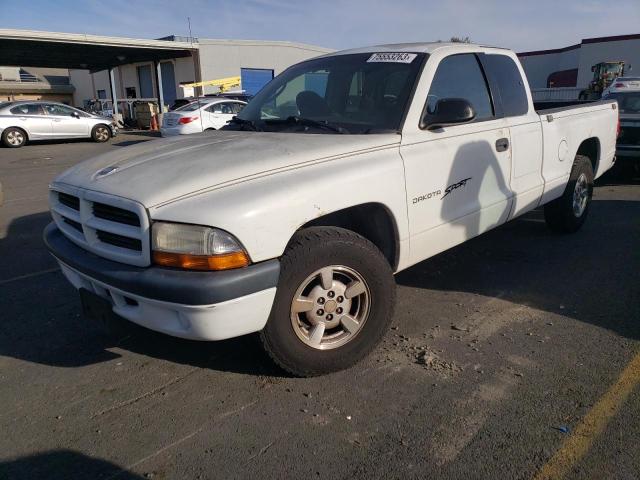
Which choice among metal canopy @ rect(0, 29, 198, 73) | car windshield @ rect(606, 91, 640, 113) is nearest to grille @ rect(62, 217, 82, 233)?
car windshield @ rect(606, 91, 640, 113)

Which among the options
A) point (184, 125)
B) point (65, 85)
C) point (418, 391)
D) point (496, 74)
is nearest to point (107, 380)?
point (418, 391)

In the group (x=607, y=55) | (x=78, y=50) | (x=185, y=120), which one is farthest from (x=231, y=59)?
(x=607, y=55)

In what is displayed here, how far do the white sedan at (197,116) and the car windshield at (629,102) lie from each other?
35.0 feet

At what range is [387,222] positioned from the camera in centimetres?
327

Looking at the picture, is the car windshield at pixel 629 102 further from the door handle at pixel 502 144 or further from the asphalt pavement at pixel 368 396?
the door handle at pixel 502 144

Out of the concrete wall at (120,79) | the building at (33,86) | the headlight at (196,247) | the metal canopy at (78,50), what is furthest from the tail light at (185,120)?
the building at (33,86)

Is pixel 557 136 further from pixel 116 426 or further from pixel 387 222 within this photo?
pixel 116 426

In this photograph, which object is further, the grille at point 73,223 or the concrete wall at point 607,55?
the concrete wall at point 607,55

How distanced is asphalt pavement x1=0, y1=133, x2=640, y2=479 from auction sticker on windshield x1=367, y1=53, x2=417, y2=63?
1815mm

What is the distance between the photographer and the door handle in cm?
401

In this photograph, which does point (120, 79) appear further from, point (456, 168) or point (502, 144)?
point (456, 168)

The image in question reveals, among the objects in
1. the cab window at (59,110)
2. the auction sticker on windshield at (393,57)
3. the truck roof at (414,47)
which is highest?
the truck roof at (414,47)

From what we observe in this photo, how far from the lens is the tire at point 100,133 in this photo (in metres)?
19.8

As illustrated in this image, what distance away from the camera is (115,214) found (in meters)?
2.71
